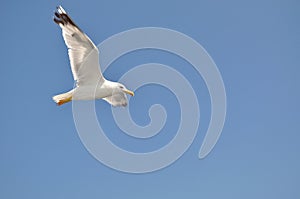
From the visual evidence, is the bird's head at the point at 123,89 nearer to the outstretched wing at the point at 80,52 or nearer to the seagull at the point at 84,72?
the seagull at the point at 84,72

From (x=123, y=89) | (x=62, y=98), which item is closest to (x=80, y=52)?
(x=62, y=98)

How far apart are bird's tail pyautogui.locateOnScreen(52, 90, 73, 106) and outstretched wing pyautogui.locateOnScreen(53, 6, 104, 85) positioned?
331 millimetres

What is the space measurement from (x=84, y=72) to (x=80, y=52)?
55 centimetres

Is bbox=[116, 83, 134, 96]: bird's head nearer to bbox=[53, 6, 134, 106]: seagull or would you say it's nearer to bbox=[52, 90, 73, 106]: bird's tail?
bbox=[53, 6, 134, 106]: seagull

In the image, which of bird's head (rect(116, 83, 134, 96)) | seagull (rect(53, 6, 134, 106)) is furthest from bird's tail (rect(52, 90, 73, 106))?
bird's head (rect(116, 83, 134, 96))

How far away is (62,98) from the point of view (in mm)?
10023

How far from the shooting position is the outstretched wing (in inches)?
362

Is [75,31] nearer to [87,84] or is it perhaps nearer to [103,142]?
[87,84]

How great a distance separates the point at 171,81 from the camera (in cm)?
1084

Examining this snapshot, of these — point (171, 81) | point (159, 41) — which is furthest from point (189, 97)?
point (159, 41)

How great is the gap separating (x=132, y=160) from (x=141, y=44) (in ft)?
7.28

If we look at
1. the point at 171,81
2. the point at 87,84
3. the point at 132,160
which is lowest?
the point at 132,160

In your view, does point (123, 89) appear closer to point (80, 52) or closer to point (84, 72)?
point (84, 72)

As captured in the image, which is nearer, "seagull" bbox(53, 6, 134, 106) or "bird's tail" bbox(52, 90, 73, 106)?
"seagull" bbox(53, 6, 134, 106)
